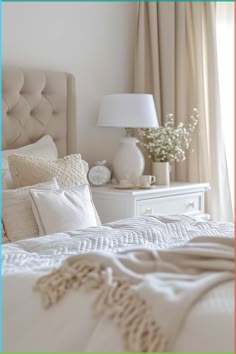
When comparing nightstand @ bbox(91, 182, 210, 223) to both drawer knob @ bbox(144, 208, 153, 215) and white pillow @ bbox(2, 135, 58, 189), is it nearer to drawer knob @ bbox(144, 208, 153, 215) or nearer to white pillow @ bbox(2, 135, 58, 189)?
drawer knob @ bbox(144, 208, 153, 215)

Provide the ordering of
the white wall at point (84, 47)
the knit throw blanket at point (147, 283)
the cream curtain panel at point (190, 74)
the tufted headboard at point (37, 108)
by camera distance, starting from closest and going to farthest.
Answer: the knit throw blanket at point (147, 283), the tufted headboard at point (37, 108), the white wall at point (84, 47), the cream curtain panel at point (190, 74)

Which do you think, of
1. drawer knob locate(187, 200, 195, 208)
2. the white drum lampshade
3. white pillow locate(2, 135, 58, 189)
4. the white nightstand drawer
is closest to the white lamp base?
the white drum lampshade

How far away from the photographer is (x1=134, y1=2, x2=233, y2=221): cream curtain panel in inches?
168

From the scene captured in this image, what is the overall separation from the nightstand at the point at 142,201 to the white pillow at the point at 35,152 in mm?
414

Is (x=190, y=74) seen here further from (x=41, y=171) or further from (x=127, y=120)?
(x=41, y=171)

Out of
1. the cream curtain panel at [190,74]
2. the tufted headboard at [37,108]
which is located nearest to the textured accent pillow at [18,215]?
the tufted headboard at [37,108]

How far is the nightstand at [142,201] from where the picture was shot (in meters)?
3.62

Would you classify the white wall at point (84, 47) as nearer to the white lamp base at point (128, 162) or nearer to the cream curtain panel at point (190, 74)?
the cream curtain panel at point (190, 74)

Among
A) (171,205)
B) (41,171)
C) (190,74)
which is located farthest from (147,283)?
(190,74)

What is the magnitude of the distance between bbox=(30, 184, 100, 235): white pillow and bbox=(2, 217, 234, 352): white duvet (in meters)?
0.29

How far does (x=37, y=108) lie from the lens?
360cm

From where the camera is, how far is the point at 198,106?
171 inches

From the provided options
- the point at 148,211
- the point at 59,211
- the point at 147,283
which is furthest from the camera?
the point at 148,211

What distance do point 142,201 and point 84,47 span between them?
3.72ft
